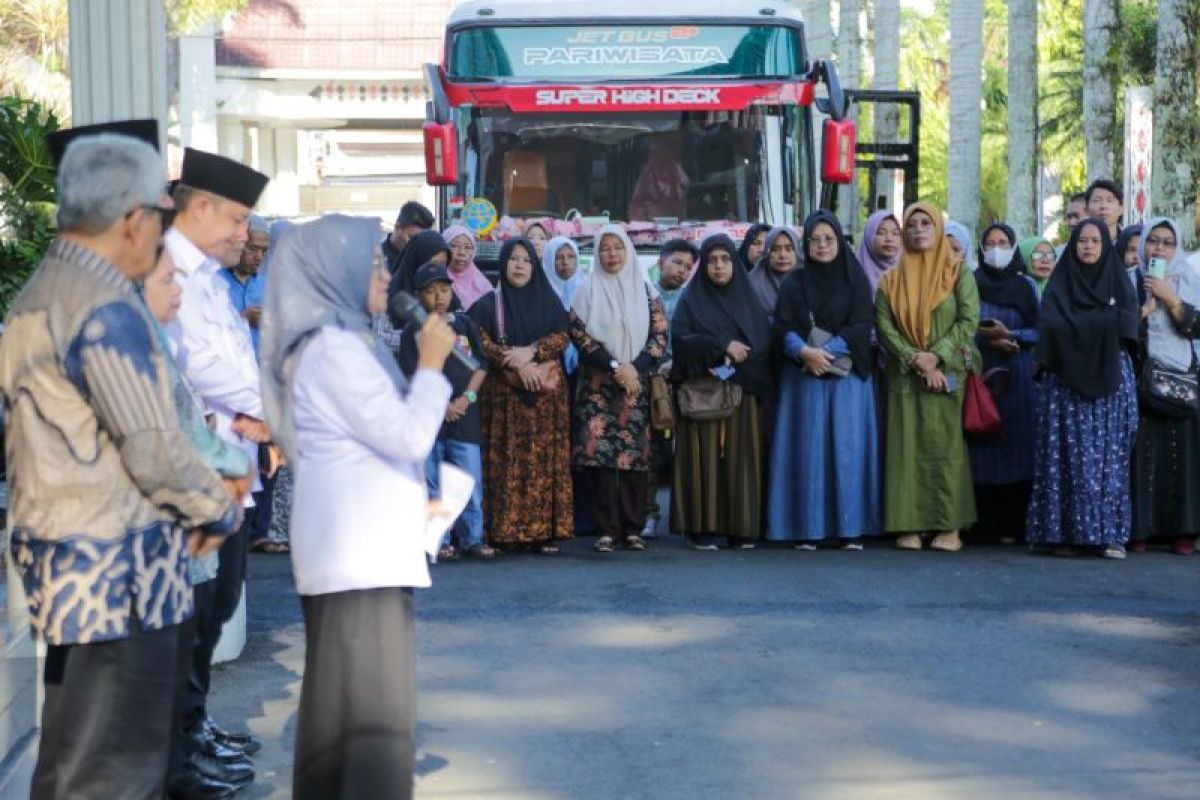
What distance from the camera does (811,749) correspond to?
6938 millimetres

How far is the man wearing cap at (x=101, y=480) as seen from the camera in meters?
4.51

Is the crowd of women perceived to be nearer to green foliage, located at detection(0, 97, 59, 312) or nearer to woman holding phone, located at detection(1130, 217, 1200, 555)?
woman holding phone, located at detection(1130, 217, 1200, 555)

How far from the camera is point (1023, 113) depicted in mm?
26156

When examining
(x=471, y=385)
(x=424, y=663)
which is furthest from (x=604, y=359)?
(x=471, y=385)

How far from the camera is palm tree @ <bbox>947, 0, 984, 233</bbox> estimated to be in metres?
26.8

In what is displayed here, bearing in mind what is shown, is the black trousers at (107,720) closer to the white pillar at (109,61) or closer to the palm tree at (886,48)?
the white pillar at (109,61)

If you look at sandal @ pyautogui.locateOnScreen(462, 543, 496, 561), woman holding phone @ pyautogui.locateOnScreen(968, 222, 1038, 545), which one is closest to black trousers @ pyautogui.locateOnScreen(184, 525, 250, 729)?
sandal @ pyautogui.locateOnScreen(462, 543, 496, 561)

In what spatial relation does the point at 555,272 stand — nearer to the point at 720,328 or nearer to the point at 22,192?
the point at 720,328

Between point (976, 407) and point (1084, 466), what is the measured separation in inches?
28.2

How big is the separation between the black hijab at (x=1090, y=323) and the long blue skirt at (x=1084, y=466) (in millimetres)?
114

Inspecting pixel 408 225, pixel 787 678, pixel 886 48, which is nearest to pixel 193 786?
pixel 787 678

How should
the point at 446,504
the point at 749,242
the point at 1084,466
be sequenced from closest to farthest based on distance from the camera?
the point at 446,504 → the point at 1084,466 → the point at 749,242

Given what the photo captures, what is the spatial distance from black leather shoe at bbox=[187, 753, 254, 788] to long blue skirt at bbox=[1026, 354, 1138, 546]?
608 cm

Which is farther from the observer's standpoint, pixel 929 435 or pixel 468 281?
pixel 468 281
